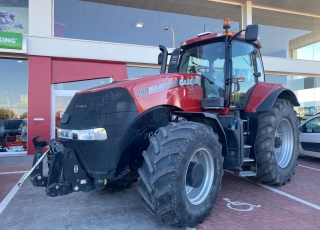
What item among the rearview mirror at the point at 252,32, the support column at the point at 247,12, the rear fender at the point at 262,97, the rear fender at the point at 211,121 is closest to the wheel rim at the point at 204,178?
the rear fender at the point at 211,121

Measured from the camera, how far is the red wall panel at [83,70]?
29.2ft

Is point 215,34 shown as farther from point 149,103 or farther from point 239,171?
point 239,171

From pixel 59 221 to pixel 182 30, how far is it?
895cm

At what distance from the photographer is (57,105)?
29.8 ft

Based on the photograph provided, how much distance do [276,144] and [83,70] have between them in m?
6.73

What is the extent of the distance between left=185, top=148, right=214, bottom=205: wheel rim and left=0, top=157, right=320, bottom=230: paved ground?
1.19ft

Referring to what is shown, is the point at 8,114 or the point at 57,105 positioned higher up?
the point at 57,105

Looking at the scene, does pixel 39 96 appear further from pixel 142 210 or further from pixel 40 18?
pixel 142 210

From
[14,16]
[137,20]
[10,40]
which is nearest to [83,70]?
[10,40]

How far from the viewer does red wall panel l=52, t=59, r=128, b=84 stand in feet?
29.2

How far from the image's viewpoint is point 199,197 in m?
3.51

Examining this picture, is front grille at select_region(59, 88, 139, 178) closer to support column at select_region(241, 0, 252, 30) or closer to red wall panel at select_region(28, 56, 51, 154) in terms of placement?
red wall panel at select_region(28, 56, 51, 154)

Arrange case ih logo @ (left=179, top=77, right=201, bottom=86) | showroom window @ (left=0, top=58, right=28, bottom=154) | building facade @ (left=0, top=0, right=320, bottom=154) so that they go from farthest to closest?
showroom window @ (left=0, top=58, right=28, bottom=154) < building facade @ (left=0, top=0, right=320, bottom=154) < case ih logo @ (left=179, top=77, right=201, bottom=86)

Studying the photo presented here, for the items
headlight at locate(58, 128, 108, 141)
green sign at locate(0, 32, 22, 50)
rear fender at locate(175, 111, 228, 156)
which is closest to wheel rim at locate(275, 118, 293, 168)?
rear fender at locate(175, 111, 228, 156)
